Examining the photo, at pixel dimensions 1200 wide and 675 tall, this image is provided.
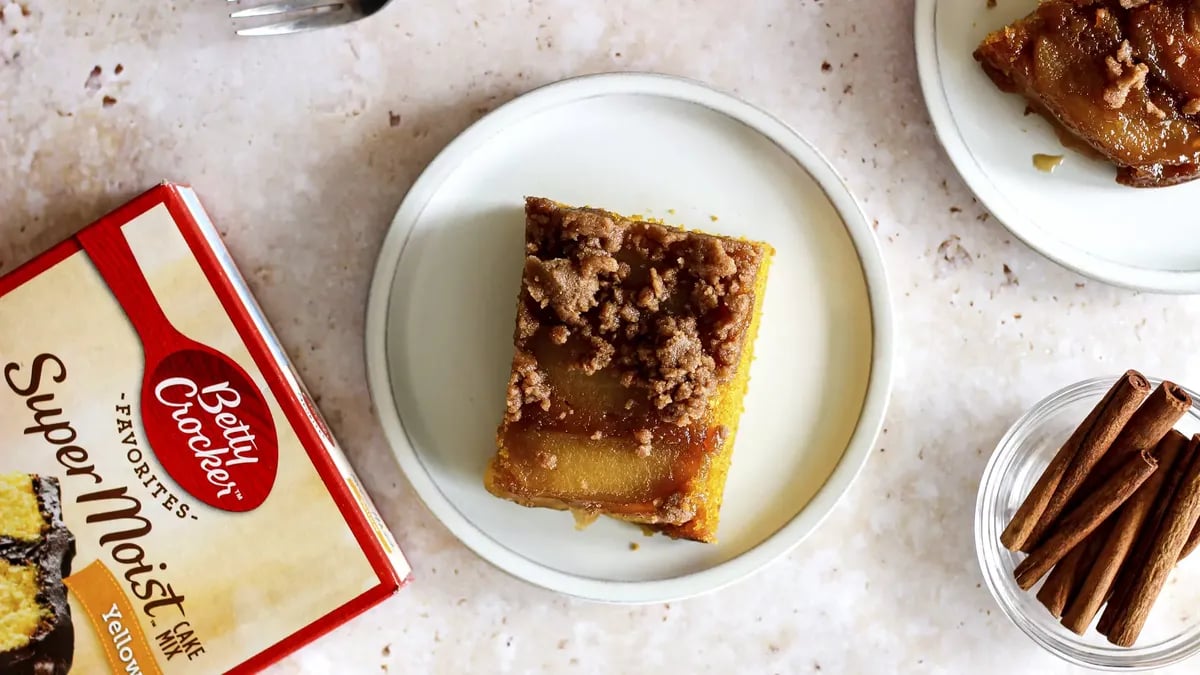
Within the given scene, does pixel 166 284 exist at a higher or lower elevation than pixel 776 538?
higher

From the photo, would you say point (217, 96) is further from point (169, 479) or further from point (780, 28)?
point (780, 28)

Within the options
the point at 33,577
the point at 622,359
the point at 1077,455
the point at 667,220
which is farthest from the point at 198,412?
the point at 1077,455

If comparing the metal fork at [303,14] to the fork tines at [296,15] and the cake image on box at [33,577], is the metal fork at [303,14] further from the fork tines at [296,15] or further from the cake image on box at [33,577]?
the cake image on box at [33,577]

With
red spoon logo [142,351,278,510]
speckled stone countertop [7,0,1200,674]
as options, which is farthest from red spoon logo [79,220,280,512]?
speckled stone countertop [7,0,1200,674]

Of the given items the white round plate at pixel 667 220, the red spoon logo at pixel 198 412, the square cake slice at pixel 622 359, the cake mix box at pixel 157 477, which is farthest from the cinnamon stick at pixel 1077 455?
the red spoon logo at pixel 198 412

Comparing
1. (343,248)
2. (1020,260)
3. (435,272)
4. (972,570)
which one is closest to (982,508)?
(972,570)

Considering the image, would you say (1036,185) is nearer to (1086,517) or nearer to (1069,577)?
(1086,517)
